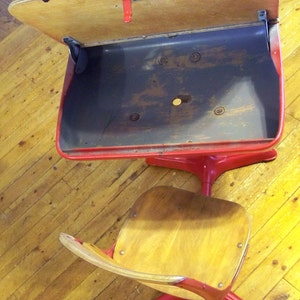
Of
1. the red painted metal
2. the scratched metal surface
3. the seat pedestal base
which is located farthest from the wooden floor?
the red painted metal

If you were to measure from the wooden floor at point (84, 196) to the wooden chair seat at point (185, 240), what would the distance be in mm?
411

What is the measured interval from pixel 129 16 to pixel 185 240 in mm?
646

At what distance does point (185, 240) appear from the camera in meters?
1.37

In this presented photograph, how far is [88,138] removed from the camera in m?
1.41

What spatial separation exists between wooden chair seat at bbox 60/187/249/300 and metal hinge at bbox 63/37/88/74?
460 mm

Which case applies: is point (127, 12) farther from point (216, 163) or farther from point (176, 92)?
point (216, 163)

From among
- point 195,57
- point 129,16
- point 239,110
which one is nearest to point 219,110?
point 239,110

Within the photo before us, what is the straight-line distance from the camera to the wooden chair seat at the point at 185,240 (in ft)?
4.20

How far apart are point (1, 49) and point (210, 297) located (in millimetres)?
1951

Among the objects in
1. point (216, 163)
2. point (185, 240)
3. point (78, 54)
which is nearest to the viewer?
point (185, 240)

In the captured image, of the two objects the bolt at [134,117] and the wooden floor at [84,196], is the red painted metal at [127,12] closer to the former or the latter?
the bolt at [134,117]

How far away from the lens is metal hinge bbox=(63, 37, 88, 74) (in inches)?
58.0

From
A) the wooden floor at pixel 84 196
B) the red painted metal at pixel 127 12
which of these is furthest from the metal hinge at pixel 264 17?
the wooden floor at pixel 84 196

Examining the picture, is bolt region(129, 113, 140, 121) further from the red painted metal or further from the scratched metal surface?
the red painted metal
